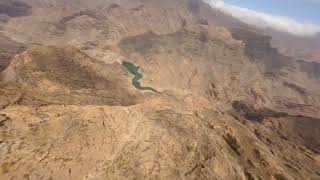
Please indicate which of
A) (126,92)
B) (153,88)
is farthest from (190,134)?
(153,88)

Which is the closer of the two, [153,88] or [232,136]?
[232,136]

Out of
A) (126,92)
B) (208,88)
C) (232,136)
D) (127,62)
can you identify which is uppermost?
(232,136)

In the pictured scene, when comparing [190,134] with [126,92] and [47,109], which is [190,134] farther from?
[126,92]

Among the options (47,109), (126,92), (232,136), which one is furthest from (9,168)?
(126,92)

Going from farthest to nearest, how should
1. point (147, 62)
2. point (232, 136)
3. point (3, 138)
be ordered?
point (147, 62), point (232, 136), point (3, 138)

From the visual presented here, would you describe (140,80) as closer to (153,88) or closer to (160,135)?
(153,88)

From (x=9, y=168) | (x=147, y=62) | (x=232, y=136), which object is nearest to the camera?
(x=9, y=168)

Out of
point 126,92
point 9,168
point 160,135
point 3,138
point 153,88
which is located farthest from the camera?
point 153,88

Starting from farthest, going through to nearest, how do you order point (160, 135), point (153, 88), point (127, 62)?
point (127, 62), point (153, 88), point (160, 135)

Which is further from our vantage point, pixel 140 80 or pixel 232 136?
pixel 140 80

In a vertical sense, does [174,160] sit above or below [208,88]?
→ above
